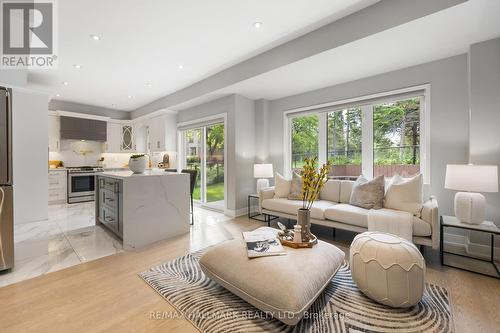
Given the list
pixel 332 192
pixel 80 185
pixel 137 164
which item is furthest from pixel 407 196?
pixel 80 185

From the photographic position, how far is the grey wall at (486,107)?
2.44m

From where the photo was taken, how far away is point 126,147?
284 inches

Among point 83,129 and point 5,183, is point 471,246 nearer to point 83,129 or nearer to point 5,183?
point 5,183

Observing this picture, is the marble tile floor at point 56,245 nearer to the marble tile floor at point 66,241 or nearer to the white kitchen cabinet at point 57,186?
the marble tile floor at point 66,241

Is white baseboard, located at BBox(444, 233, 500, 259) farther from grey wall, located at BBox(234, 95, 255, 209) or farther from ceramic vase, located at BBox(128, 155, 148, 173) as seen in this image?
ceramic vase, located at BBox(128, 155, 148, 173)

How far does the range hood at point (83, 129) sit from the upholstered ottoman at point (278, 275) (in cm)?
631

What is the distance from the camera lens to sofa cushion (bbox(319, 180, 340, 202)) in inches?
138

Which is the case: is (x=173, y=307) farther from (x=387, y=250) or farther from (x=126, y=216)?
(x=387, y=250)

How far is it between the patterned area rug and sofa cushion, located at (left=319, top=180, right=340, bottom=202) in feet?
5.35

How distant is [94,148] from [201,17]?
240 inches

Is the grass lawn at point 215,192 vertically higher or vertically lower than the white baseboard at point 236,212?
higher

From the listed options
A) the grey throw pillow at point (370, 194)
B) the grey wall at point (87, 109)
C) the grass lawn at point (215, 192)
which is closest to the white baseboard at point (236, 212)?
the grass lawn at point (215, 192)

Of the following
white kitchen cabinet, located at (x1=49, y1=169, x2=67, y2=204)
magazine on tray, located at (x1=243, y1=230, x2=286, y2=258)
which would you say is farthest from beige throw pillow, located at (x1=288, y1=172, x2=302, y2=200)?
white kitchen cabinet, located at (x1=49, y1=169, x2=67, y2=204)

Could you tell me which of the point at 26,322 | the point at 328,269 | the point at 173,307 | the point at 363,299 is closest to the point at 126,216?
the point at 26,322
